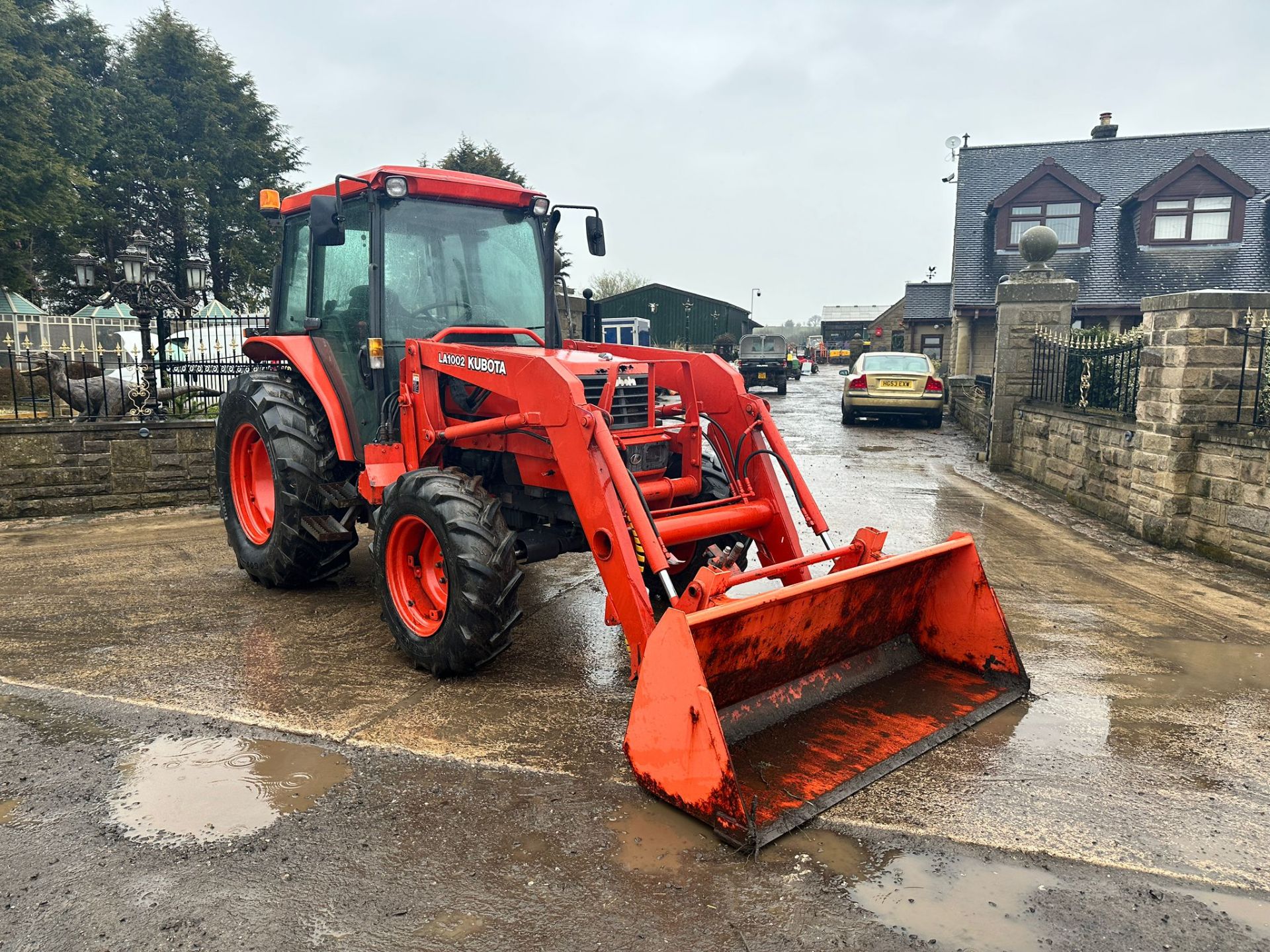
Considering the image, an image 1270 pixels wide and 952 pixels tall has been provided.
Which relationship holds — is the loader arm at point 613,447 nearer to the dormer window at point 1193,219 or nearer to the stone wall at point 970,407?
the stone wall at point 970,407

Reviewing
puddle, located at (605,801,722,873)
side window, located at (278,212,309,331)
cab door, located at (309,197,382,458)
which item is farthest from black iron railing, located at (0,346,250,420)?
puddle, located at (605,801,722,873)

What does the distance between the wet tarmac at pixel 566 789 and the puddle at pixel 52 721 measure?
0.8 inches

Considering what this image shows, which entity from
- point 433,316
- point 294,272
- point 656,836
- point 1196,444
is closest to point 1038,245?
point 1196,444

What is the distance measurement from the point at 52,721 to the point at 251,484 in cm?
267

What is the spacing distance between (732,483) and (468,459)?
151cm

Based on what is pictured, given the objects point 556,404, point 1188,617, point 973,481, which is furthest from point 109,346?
point 1188,617

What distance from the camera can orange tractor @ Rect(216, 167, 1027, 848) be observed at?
332cm

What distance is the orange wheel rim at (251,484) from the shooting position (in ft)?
20.4

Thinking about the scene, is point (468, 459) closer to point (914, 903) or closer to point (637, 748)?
point (637, 748)

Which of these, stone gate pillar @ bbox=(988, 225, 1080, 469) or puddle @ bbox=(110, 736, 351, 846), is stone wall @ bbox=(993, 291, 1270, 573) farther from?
puddle @ bbox=(110, 736, 351, 846)

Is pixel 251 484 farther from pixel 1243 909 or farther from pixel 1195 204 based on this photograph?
pixel 1195 204

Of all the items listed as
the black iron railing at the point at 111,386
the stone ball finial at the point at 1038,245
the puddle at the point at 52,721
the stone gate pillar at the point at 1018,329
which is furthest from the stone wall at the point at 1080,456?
the black iron railing at the point at 111,386

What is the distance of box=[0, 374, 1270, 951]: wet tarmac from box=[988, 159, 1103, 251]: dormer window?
22.3m

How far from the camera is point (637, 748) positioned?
125 inches
